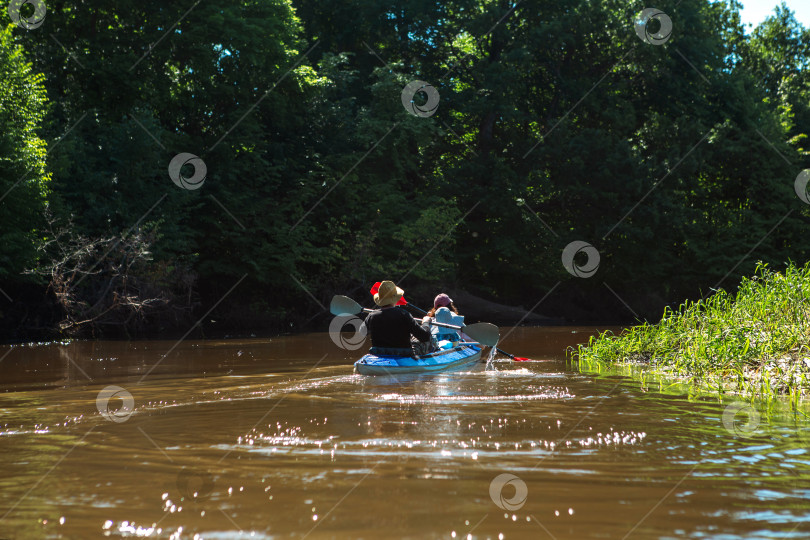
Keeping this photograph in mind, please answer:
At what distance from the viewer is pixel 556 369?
1151 centimetres

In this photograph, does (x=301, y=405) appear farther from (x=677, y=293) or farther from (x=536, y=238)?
(x=677, y=293)

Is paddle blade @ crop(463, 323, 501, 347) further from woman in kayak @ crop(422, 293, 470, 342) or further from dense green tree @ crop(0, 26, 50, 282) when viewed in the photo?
dense green tree @ crop(0, 26, 50, 282)

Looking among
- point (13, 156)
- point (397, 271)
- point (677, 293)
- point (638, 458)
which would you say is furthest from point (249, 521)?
point (677, 293)

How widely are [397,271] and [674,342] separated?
56.4 feet
